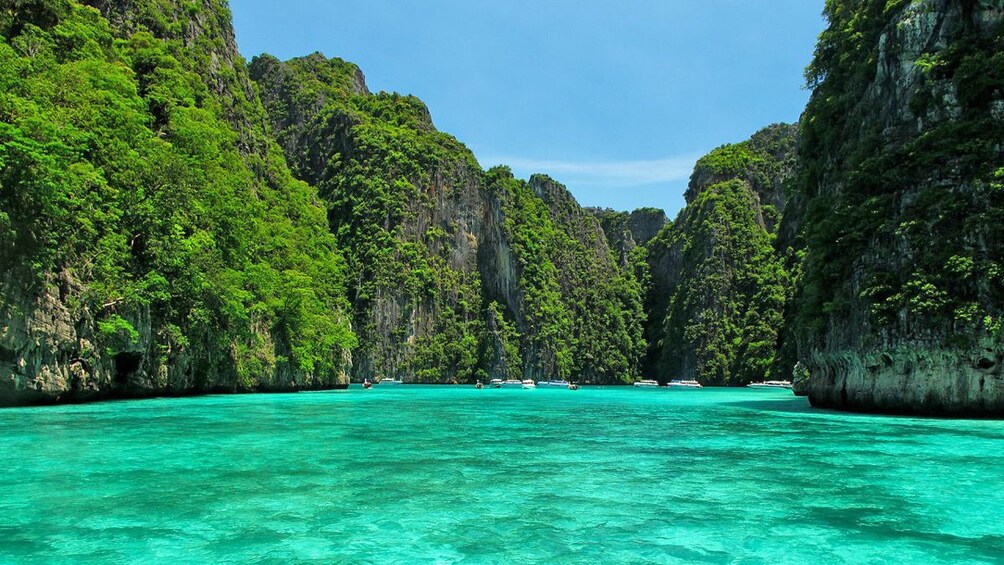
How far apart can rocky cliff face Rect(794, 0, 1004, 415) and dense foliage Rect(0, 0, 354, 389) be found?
35.6 meters

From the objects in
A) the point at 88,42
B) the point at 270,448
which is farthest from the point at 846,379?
the point at 88,42

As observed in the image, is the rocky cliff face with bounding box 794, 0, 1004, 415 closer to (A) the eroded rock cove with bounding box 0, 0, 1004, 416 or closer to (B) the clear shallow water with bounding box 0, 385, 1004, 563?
(A) the eroded rock cove with bounding box 0, 0, 1004, 416

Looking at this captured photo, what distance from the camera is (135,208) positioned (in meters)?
34.2

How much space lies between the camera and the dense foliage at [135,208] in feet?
82.8

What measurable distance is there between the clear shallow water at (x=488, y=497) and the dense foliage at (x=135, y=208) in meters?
9.55

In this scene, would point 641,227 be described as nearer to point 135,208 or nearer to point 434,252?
point 434,252

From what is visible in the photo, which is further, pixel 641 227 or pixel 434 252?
pixel 641 227

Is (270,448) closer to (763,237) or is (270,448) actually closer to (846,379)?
(846,379)

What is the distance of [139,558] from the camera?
24.7ft

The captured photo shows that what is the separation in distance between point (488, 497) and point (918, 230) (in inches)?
1081

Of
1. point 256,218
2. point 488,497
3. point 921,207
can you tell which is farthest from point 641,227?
point 488,497

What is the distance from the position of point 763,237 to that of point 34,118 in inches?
5149

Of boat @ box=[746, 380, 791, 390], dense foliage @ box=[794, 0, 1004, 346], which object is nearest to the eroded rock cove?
dense foliage @ box=[794, 0, 1004, 346]

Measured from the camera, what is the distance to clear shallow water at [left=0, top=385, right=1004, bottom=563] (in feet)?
26.7
